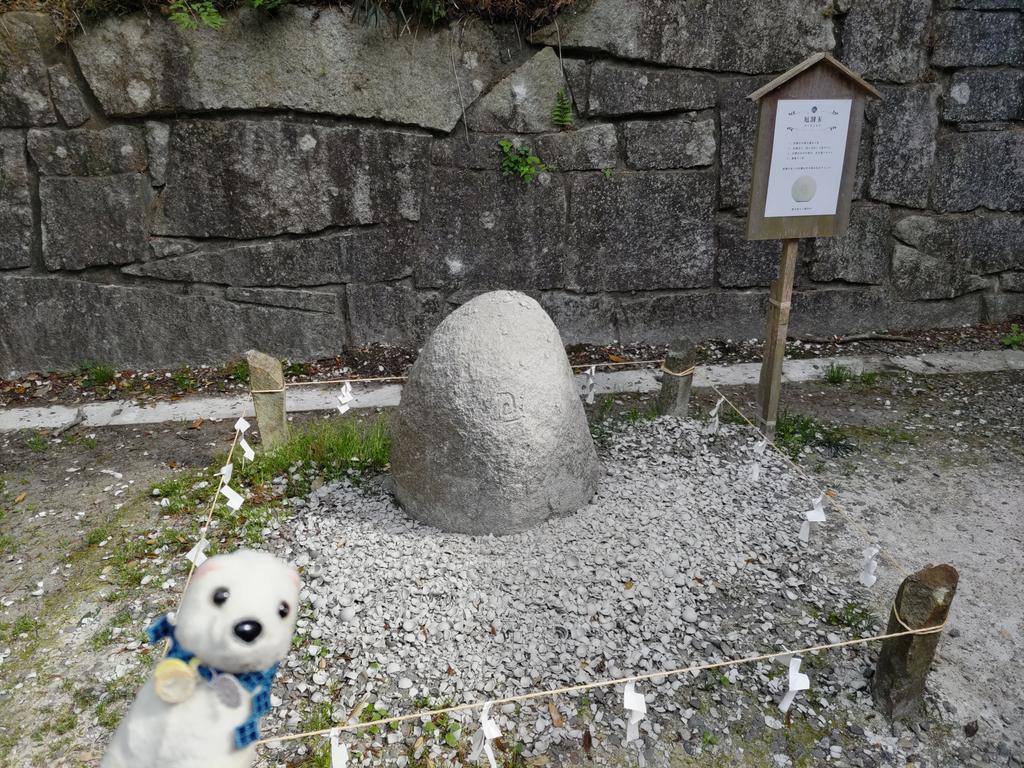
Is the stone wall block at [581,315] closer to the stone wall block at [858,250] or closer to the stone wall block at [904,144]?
the stone wall block at [858,250]

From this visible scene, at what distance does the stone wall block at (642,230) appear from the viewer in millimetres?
4641

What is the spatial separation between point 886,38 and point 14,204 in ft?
18.7

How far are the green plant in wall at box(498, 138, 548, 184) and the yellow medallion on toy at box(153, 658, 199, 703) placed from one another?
3.69 m

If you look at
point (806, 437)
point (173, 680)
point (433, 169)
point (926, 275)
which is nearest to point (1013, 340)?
point (926, 275)

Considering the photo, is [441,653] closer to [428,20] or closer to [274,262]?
[274,262]

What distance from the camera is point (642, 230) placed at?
475cm

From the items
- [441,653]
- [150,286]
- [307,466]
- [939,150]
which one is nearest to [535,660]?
[441,653]

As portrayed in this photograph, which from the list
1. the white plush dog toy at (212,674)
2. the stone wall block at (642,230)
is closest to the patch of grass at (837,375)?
the stone wall block at (642,230)

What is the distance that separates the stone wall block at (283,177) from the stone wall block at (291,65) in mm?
140

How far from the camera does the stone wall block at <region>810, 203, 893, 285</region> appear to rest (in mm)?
4984

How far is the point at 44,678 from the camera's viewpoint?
2316mm

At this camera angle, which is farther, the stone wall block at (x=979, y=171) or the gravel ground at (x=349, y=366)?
the stone wall block at (x=979, y=171)

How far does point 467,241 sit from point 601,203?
3.04ft

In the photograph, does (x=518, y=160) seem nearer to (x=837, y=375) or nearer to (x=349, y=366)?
(x=349, y=366)
